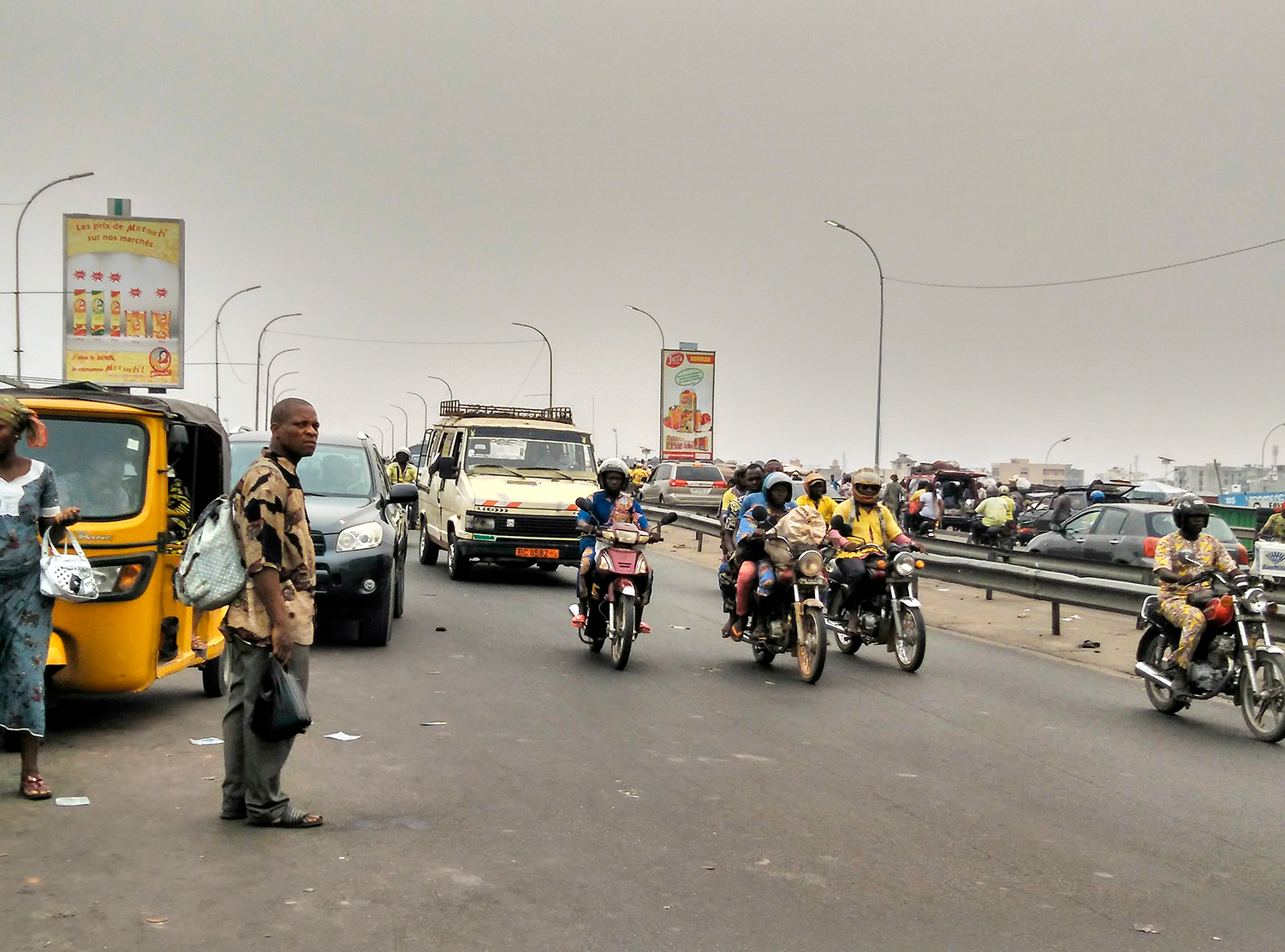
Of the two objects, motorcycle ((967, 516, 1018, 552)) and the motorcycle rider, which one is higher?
the motorcycle rider

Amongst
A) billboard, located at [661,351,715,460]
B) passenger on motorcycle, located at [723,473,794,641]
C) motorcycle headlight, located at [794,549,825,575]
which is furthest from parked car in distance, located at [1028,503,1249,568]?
billboard, located at [661,351,715,460]

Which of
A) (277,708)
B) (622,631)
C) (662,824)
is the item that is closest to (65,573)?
(277,708)

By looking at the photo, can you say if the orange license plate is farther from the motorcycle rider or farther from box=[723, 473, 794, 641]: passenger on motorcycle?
the motorcycle rider

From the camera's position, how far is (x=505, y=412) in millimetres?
27531

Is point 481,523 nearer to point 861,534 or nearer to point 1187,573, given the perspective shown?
point 861,534

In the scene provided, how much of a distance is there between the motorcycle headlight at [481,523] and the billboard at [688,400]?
4138cm

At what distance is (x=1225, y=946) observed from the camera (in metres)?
4.98

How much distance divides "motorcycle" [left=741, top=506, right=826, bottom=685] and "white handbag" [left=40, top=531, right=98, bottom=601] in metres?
6.10

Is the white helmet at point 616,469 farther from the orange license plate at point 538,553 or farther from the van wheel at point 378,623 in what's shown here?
the orange license plate at point 538,553

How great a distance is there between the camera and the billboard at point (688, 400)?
200ft

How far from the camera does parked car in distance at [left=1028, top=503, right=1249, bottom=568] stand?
62.9 feet

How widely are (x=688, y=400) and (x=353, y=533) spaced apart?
160ft

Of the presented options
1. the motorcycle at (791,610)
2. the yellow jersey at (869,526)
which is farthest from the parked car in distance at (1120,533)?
the motorcycle at (791,610)

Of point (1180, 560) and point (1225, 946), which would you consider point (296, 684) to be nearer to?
point (1225, 946)
